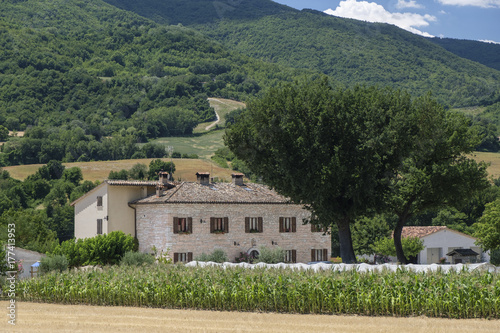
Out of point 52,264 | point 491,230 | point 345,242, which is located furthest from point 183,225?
point 491,230

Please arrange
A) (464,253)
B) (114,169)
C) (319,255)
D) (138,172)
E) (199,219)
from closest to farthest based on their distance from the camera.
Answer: (199,219) → (319,255) → (464,253) → (138,172) → (114,169)

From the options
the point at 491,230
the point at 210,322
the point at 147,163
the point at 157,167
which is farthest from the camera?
the point at 147,163

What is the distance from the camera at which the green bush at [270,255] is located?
170 ft

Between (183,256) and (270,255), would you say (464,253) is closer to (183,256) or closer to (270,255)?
(270,255)

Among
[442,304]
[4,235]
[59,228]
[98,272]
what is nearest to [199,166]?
[59,228]

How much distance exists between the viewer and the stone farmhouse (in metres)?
53.9

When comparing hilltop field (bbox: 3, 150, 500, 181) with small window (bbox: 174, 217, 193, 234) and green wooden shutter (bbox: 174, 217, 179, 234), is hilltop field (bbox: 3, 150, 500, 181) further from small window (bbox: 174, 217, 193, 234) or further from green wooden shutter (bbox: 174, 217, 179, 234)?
green wooden shutter (bbox: 174, 217, 179, 234)

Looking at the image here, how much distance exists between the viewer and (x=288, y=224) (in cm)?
5816

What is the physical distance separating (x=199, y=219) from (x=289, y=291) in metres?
28.5

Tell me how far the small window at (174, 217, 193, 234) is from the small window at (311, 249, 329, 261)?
37.2 feet

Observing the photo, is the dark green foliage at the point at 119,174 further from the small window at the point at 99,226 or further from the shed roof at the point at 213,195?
the small window at the point at 99,226

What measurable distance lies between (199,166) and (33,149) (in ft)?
181

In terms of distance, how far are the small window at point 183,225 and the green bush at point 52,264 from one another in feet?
48.2

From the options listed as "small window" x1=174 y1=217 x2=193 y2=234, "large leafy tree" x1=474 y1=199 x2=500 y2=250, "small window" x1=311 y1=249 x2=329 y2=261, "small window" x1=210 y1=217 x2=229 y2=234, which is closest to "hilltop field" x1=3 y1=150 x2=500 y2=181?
"small window" x1=311 y1=249 x2=329 y2=261
